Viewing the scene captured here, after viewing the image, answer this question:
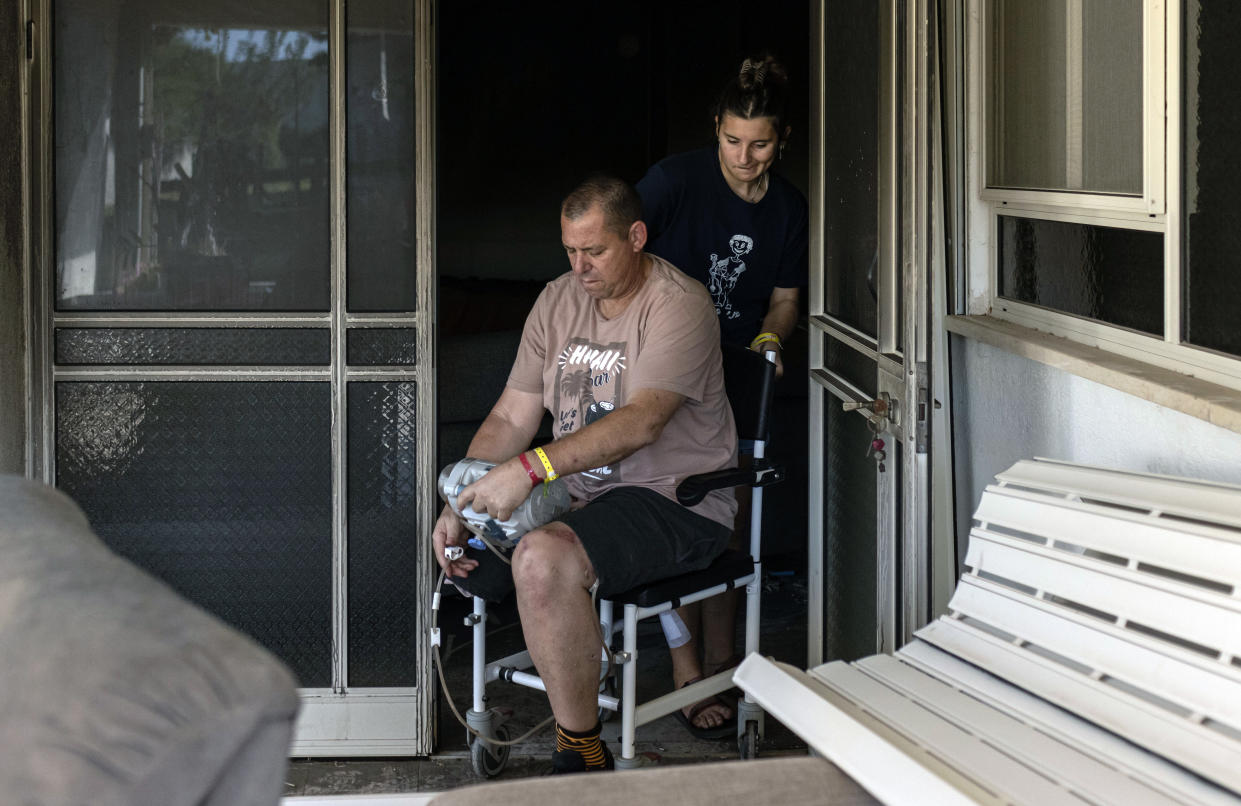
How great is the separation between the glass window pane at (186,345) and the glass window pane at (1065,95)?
1650mm

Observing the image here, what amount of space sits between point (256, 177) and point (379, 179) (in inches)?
11.6

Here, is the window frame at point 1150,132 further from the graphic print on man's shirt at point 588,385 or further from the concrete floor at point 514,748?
the concrete floor at point 514,748

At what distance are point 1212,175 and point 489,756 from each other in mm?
2076

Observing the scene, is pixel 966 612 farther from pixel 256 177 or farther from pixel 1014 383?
pixel 256 177

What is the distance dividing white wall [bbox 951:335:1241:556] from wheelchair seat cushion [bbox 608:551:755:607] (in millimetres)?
536

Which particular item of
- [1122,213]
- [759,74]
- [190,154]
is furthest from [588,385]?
[1122,213]

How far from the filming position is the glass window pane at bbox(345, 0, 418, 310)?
317cm

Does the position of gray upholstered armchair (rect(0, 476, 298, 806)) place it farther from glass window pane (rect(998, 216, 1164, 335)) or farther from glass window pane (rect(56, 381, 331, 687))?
glass window pane (rect(56, 381, 331, 687))

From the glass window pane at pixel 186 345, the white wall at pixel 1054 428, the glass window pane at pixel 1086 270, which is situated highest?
the glass window pane at pixel 1086 270

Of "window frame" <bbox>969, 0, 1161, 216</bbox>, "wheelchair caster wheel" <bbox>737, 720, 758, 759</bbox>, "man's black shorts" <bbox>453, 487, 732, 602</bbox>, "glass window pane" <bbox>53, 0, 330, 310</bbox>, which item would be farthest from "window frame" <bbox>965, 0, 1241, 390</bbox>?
"glass window pane" <bbox>53, 0, 330, 310</bbox>

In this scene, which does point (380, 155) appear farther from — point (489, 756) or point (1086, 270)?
point (1086, 270)

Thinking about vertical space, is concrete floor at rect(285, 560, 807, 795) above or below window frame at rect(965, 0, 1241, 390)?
below

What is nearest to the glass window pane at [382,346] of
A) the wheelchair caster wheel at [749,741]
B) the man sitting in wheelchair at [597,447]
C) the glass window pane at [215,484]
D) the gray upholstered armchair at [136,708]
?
the glass window pane at [215,484]

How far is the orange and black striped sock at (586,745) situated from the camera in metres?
2.74
